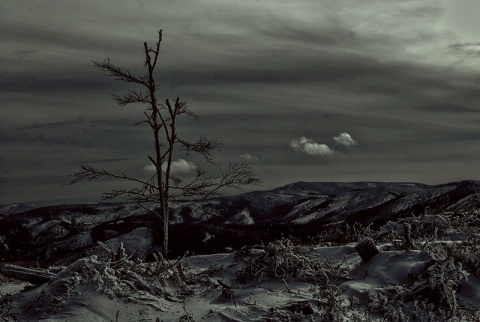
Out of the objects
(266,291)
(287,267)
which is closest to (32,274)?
(266,291)

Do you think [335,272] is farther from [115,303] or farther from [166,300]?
[115,303]

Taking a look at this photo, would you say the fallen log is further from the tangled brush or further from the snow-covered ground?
the tangled brush

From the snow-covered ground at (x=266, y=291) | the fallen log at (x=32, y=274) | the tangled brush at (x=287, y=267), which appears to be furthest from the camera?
the tangled brush at (x=287, y=267)

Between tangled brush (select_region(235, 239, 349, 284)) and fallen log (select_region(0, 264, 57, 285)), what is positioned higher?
tangled brush (select_region(235, 239, 349, 284))

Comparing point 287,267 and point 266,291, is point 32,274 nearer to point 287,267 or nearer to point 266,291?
point 266,291

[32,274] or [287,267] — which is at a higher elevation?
[287,267]

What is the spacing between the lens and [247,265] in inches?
407

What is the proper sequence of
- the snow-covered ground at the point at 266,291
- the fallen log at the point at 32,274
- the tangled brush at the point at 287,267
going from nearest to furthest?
the snow-covered ground at the point at 266,291 < the fallen log at the point at 32,274 < the tangled brush at the point at 287,267

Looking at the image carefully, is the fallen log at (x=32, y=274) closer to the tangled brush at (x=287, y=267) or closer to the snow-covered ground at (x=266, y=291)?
the snow-covered ground at (x=266, y=291)

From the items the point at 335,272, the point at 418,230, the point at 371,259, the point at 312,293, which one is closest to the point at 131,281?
the point at 312,293

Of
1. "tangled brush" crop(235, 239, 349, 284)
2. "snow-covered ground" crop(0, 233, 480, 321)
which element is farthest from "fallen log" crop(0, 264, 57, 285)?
"tangled brush" crop(235, 239, 349, 284)

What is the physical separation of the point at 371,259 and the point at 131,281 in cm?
444

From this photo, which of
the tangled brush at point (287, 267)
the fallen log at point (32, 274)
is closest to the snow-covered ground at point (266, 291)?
the tangled brush at point (287, 267)

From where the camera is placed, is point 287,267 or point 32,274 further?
point 287,267
